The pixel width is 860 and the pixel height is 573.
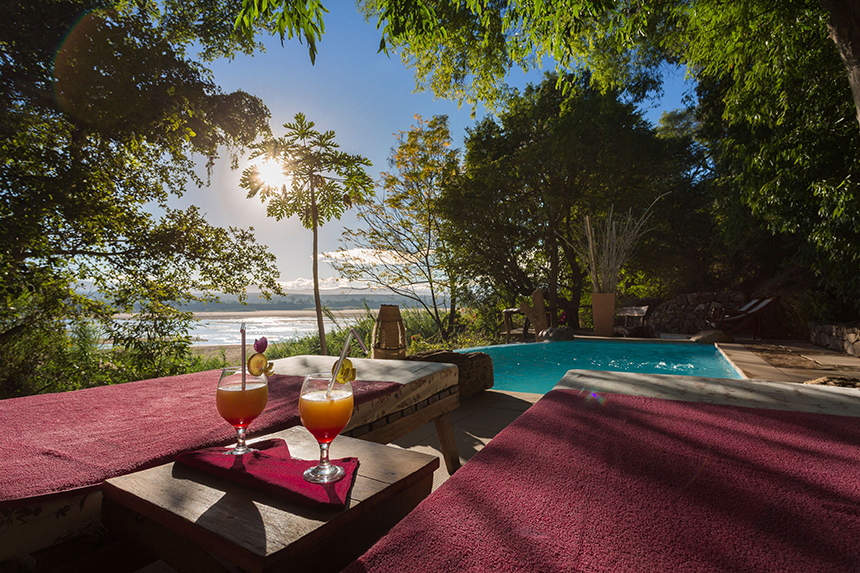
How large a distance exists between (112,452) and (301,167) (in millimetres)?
4895

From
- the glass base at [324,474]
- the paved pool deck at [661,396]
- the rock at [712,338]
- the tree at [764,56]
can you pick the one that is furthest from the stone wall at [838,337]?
the glass base at [324,474]

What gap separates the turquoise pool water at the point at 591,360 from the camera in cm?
561

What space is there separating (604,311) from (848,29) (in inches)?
200

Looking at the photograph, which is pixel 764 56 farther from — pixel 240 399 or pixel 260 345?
pixel 240 399

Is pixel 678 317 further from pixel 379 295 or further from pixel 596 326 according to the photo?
pixel 379 295

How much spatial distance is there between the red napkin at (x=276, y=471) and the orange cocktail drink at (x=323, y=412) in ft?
0.35

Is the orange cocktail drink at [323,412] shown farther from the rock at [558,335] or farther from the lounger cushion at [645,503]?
the rock at [558,335]

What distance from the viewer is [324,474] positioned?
3.05 feet

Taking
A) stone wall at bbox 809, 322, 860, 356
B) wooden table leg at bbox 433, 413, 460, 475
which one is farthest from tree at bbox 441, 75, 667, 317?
wooden table leg at bbox 433, 413, 460, 475

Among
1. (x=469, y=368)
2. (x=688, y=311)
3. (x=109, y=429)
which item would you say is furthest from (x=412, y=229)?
(x=109, y=429)

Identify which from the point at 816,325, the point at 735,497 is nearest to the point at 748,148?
the point at 816,325

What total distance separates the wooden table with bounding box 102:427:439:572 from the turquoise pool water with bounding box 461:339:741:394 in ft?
14.8

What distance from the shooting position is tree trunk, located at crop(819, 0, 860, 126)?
11.5ft

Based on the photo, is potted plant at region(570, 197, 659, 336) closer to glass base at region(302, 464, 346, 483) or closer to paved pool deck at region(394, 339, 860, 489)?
paved pool deck at region(394, 339, 860, 489)
